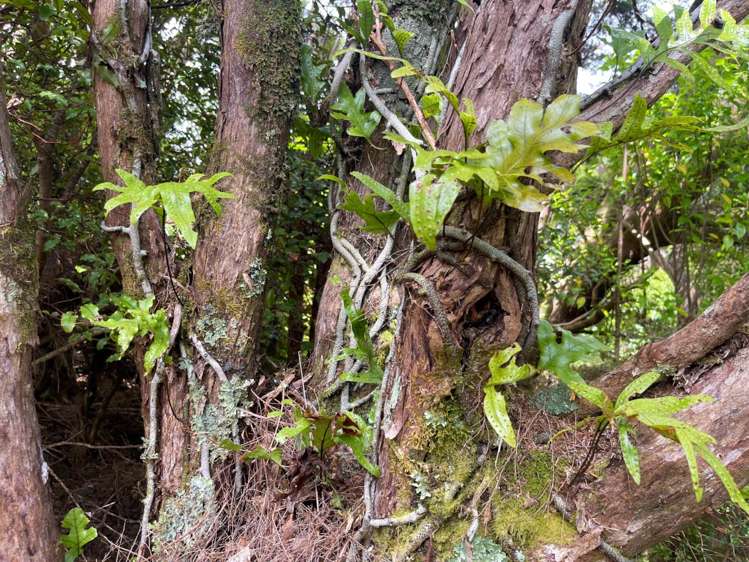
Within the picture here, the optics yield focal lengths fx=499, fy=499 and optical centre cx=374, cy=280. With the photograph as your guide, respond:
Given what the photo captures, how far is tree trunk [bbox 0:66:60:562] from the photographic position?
1.28 meters

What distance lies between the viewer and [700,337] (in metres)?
1.24

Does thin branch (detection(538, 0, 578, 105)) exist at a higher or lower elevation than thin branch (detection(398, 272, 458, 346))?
higher

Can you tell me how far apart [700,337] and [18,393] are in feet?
5.79

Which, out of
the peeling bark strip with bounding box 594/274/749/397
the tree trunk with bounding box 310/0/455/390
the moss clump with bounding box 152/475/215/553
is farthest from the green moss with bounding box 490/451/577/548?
the moss clump with bounding box 152/475/215/553

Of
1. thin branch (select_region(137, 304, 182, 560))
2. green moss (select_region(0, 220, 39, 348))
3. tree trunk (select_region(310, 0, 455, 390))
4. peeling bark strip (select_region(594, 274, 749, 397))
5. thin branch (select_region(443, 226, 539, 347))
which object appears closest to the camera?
thin branch (select_region(443, 226, 539, 347))

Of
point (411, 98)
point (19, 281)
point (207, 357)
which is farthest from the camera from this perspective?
point (207, 357)

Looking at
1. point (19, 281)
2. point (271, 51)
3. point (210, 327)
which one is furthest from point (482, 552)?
point (271, 51)

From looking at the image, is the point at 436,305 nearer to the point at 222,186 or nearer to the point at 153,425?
the point at 222,186

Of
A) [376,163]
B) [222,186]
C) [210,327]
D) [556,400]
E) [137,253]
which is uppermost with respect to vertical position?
[376,163]

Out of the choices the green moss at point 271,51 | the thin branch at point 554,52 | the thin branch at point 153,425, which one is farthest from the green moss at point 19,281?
the thin branch at point 554,52

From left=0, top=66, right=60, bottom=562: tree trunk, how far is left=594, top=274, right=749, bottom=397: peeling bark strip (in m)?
1.57

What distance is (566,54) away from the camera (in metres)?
1.17

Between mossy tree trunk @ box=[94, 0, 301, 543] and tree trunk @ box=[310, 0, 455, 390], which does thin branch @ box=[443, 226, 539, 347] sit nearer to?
tree trunk @ box=[310, 0, 455, 390]

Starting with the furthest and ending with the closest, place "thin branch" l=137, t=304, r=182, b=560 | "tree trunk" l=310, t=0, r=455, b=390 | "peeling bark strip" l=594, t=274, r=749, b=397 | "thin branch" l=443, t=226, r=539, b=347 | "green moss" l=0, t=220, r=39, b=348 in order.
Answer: "tree trunk" l=310, t=0, r=455, b=390
"thin branch" l=137, t=304, r=182, b=560
"green moss" l=0, t=220, r=39, b=348
"peeling bark strip" l=594, t=274, r=749, b=397
"thin branch" l=443, t=226, r=539, b=347
